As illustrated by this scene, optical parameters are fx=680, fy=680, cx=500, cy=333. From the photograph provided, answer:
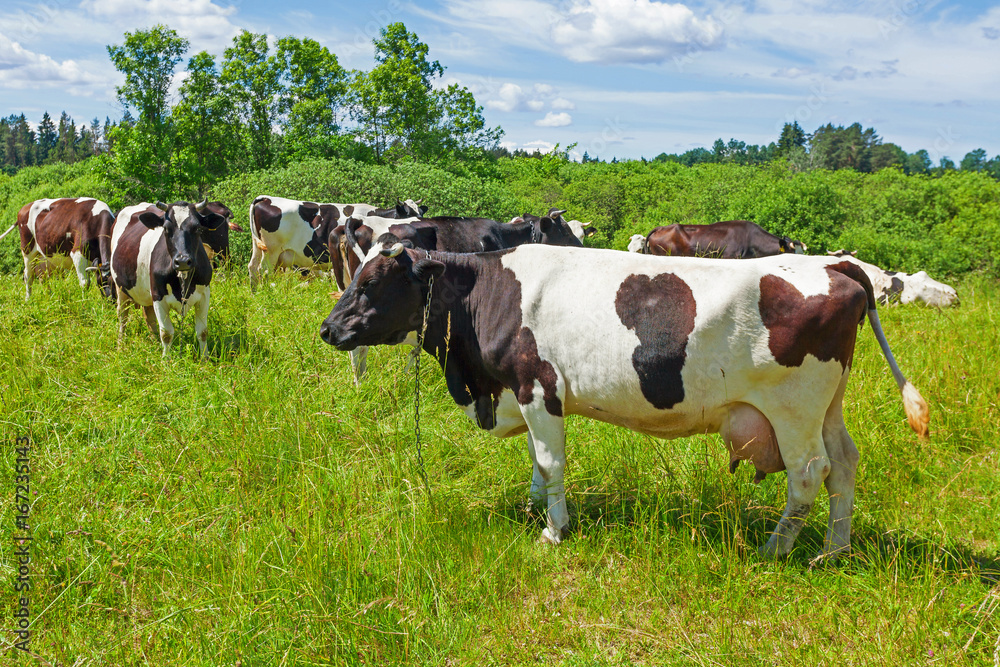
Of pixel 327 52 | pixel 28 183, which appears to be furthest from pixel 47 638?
pixel 28 183

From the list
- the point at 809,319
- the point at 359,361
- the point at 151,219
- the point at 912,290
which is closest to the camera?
the point at 809,319

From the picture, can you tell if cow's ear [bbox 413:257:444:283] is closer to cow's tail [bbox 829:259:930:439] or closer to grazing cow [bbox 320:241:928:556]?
grazing cow [bbox 320:241:928:556]

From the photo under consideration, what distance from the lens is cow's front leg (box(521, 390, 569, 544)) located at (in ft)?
13.8

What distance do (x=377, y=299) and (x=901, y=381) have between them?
3.24 meters

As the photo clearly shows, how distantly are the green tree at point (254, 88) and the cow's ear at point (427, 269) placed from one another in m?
28.7

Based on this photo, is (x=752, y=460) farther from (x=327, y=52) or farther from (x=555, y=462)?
(x=327, y=52)

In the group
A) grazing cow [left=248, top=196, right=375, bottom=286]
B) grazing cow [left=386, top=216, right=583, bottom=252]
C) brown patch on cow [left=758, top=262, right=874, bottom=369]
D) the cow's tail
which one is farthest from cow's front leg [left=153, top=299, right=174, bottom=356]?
the cow's tail

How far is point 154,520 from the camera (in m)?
4.20

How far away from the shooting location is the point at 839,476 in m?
4.05

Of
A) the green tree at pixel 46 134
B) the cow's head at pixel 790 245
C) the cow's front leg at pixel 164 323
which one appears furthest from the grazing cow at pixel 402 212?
the green tree at pixel 46 134

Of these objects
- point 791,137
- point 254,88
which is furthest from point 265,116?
point 791,137

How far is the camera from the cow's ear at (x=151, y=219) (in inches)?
303

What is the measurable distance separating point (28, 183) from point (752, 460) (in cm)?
3882

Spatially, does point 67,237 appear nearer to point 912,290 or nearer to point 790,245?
point 790,245
